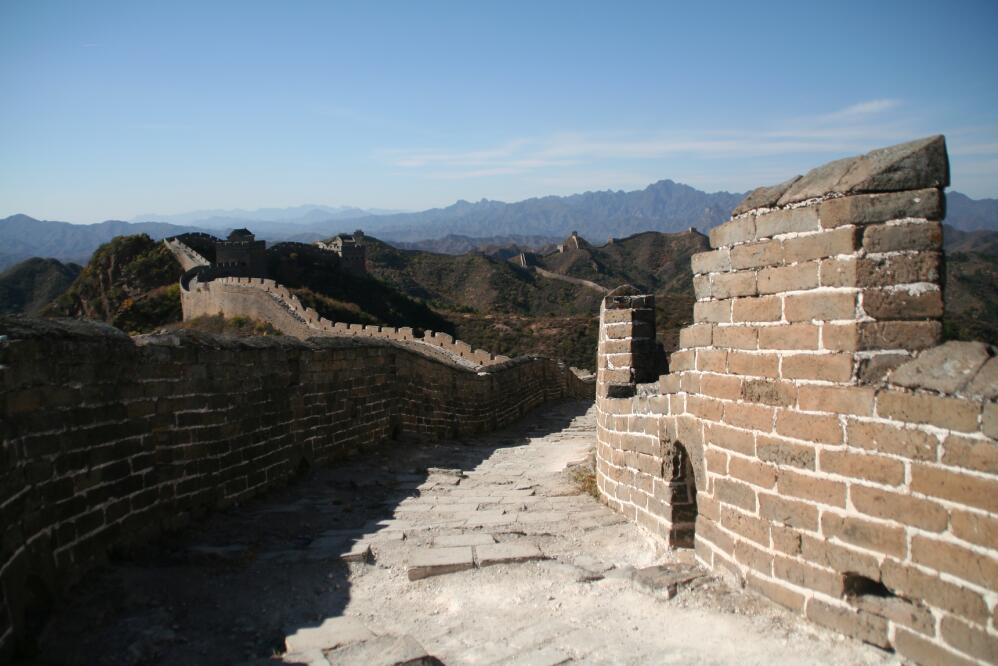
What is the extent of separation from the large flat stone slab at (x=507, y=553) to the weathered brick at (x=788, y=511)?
1681 millimetres

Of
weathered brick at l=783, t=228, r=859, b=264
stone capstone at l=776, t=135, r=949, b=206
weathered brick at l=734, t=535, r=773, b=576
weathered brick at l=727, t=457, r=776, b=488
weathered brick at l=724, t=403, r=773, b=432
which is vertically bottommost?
weathered brick at l=734, t=535, r=773, b=576

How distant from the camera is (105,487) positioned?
16.6ft

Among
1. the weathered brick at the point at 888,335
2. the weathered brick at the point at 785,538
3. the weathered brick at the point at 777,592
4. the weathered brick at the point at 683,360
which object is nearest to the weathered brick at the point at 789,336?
the weathered brick at the point at 888,335

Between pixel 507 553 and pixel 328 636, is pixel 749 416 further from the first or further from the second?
pixel 328 636

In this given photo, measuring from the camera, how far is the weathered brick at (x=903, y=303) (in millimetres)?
3561

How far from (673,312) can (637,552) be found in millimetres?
43097

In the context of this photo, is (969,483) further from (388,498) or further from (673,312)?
(673,312)


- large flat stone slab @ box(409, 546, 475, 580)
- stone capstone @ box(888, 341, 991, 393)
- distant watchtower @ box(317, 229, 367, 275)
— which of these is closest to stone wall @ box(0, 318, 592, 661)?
large flat stone slab @ box(409, 546, 475, 580)

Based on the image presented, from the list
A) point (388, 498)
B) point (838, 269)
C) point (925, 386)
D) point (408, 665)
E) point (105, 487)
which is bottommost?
point (388, 498)

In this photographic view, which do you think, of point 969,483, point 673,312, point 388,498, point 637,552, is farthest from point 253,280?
point 969,483

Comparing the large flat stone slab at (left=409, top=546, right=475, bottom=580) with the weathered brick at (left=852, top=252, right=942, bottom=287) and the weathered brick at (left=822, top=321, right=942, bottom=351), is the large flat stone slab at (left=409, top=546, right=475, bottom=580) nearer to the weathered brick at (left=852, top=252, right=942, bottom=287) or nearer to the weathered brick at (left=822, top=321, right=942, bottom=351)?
the weathered brick at (left=822, top=321, right=942, bottom=351)

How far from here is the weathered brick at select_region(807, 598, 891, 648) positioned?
11.4 ft

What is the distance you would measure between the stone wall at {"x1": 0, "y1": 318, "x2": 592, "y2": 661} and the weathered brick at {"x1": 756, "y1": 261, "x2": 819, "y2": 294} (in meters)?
3.92

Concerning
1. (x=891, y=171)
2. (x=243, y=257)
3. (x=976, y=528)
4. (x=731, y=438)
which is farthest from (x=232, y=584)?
(x=243, y=257)
